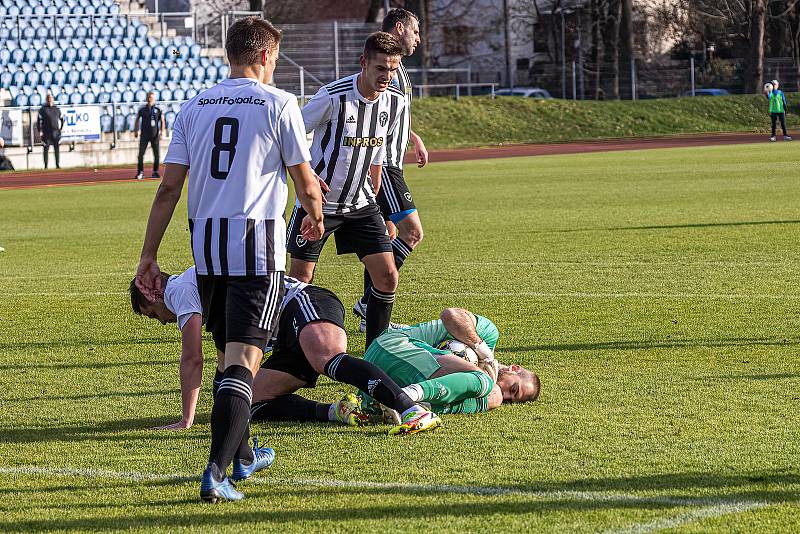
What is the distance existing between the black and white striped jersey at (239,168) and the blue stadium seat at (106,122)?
30889 mm

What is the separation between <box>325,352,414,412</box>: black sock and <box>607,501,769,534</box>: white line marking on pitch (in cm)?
166

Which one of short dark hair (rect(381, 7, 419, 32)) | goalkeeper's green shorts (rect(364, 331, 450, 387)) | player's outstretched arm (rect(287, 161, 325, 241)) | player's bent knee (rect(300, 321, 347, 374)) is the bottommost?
goalkeeper's green shorts (rect(364, 331, 450, 387))

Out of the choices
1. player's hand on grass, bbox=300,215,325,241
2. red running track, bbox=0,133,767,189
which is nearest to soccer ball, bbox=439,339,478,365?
player's hand on grass, bbox=300,215,325,241

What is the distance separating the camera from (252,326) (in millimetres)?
4762

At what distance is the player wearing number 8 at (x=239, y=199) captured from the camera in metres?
4.70

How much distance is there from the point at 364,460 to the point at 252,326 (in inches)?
36.5

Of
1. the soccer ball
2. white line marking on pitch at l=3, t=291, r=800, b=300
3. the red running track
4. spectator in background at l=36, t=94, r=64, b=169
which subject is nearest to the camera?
the soccer ball

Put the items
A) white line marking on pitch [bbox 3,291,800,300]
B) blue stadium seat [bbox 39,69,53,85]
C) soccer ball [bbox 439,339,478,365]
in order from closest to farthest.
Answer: soccer ball [bbox 439,339,478,365]
white line marking on pitch [bbox 3,291,800,300]
blue stadium seat [bbox 39,69,53,85]

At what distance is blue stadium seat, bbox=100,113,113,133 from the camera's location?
1363 inches

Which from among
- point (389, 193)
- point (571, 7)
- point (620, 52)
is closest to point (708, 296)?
point (389, 193)

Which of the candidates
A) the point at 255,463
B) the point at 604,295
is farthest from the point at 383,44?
the point at 604,295

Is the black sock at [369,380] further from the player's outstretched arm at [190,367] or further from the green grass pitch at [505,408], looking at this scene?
the player's outstretched arm at [190,367]

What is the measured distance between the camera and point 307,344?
5793 millimetres

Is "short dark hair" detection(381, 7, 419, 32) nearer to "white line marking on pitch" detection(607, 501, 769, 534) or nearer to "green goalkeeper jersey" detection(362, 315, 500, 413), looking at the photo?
"green goalkeeper jersey" detection(362, 315, 500, 413)
